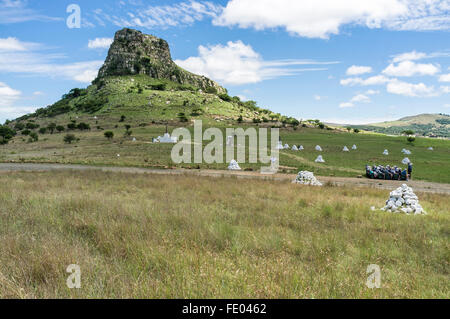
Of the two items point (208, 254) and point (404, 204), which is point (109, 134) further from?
point (208, 254)

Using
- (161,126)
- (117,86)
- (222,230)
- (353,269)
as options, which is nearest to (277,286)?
(353,269)

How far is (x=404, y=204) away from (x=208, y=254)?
978 centimetres

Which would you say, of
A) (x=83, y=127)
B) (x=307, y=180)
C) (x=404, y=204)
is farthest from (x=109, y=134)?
(x=404, y=204)

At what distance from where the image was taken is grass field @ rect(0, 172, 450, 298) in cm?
317

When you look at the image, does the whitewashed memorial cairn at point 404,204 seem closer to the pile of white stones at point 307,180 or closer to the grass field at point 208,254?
the grass field at point 208,254

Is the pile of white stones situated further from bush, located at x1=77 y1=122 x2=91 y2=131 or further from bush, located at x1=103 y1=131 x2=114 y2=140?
bush, located at x1=77 y1=122 x2=91 y2=131

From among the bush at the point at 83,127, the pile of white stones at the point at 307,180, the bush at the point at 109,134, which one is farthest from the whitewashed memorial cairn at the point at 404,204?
the bush at the point at 83,127

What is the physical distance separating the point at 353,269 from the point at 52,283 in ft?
14.3

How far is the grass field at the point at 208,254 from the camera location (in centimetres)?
317

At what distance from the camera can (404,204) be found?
34.0 ft

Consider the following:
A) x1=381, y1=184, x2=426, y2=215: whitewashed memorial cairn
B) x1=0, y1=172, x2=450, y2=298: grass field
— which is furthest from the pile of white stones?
x1=0, y1=172, x2=450, y2=298: grass field

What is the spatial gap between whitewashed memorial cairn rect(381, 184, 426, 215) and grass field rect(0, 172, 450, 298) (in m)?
2.32

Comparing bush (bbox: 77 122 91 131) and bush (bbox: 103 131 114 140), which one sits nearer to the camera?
bush (bbox: 103 131 114 140)

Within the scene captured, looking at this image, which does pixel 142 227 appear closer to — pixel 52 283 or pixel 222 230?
pixel 222 230
